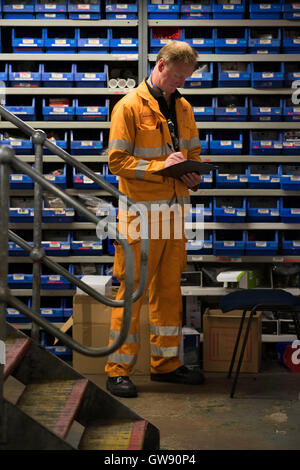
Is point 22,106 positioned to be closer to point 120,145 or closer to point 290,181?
point 120,145

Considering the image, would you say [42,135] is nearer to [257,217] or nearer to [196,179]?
[196,179]

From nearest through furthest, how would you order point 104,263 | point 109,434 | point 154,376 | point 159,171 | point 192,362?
1. point 109,434
2. point 159,171
3. point 154,376
4. point 192,362
5. point 104,263

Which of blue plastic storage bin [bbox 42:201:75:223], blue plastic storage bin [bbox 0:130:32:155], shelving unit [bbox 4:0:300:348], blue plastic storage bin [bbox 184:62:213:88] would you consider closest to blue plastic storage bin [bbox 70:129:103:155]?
shelving unit [bbox 4:0:300:348]

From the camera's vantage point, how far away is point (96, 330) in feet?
14.4

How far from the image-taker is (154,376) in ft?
13.8

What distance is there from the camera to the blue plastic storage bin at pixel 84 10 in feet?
15.2

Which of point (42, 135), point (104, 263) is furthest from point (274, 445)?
point (104, 263)

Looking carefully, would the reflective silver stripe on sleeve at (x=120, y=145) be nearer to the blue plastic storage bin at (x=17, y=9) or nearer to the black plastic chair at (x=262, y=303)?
the black plastic chair at (x=262, y=303)

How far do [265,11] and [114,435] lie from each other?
3.42 m

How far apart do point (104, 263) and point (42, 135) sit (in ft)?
7.48

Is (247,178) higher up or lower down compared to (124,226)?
higher up

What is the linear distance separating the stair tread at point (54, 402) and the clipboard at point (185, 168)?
4.49 feet

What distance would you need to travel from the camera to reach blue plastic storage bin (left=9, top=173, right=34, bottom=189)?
15.3ft

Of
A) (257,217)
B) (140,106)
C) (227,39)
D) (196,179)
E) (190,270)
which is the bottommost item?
(190,270)
